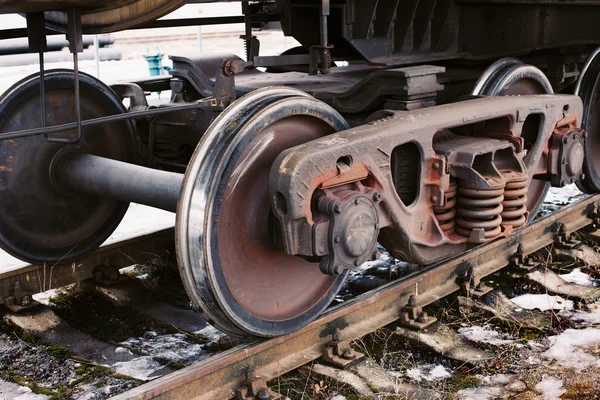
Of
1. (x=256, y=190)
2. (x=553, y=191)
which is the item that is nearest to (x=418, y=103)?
(x=256, y=190)

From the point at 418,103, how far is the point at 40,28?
5.88ft

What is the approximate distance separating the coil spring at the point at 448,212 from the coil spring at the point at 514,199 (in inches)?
10.4

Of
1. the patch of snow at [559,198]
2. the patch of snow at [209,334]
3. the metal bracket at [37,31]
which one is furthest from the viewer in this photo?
the patch of snow at [559,198]

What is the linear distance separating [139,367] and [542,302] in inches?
88.3

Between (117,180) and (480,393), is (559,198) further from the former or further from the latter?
(117,180)

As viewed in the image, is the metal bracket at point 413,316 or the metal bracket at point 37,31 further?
the metal bracket at point 413,316

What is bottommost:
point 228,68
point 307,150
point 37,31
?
point 307,150

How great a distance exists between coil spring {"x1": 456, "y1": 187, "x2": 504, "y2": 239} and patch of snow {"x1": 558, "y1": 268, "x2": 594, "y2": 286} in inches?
46.1

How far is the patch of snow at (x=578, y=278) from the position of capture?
15.6 ft

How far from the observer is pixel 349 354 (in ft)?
11.7

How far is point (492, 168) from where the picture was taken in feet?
12.7

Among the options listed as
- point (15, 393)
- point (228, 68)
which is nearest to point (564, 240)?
point (228, 68)

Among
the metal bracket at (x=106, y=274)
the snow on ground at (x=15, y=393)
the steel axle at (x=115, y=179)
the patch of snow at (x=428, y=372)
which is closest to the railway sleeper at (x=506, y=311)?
the patch of snow at (x=428, y=372)

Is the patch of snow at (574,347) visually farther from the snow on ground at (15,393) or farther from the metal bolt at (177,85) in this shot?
the metal bolt at (177,85)
